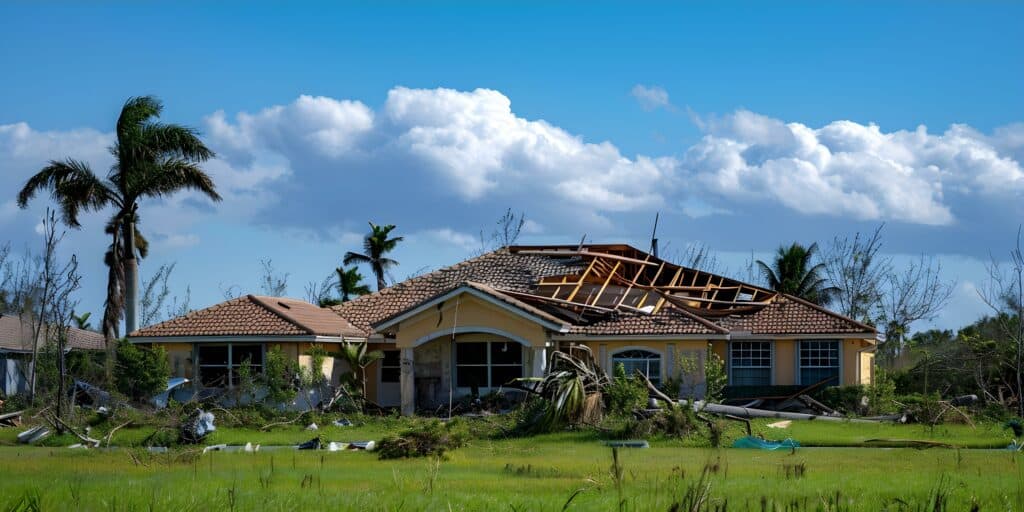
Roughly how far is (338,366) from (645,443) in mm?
16288

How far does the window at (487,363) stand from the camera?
37812mm

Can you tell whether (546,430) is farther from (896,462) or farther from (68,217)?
(68,217)

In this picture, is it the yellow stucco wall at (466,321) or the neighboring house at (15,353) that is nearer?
the yellow stucco wall at (466,321)

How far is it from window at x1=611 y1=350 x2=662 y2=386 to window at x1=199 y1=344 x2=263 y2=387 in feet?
37.3

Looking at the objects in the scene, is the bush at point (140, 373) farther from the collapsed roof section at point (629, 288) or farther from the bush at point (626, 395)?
the bush at point (626, 395)

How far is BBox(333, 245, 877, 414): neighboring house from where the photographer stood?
36312 mm

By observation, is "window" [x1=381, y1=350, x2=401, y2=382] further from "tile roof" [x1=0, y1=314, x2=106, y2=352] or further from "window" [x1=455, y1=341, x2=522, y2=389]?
"tile roof" [x1=0, y1=314, x2=106, y2=352]

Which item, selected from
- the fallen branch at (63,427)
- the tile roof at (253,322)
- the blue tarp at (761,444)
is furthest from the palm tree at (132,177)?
the blue tarp at (761,444)

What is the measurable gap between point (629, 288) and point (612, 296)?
0.83 metres

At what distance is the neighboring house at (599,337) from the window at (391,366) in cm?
3

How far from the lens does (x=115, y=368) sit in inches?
1401

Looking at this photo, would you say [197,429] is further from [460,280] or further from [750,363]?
[460,280]

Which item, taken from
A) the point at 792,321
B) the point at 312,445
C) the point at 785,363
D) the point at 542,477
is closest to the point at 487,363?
the point at 785,363

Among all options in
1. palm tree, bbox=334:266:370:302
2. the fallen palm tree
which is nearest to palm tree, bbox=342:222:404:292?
palm tree, bbox=334:266:370:302
